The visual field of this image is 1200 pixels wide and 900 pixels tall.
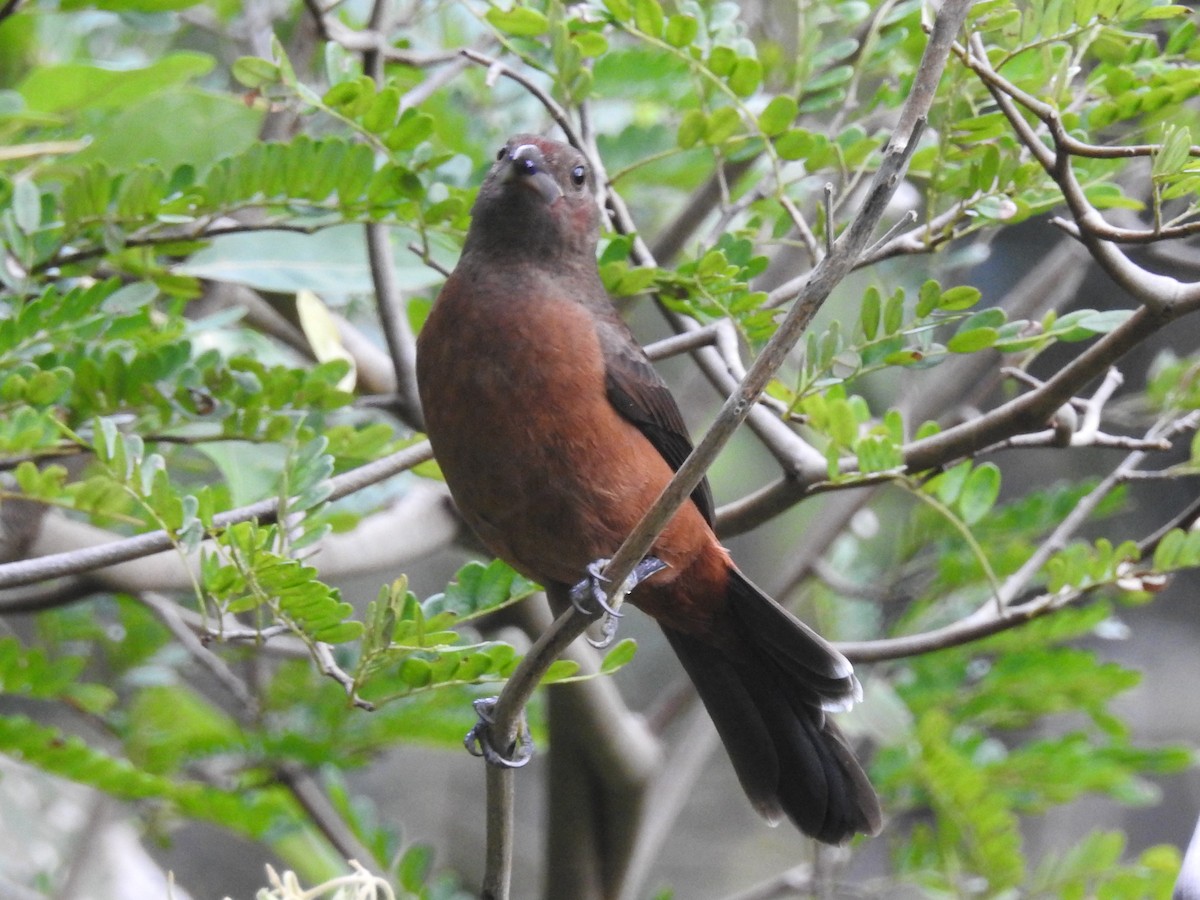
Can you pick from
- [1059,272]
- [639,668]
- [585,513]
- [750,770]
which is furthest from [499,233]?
[639,668]

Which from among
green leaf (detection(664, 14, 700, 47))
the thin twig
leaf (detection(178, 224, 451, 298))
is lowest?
the thin twig

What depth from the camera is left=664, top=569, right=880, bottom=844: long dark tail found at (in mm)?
3213

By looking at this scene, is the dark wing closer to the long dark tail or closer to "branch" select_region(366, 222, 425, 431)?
the long dark tail

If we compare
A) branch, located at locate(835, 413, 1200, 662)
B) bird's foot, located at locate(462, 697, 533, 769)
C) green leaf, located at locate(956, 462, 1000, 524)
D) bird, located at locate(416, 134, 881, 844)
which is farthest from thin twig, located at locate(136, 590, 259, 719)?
green leaf, located at locate(956, 462, 1000, 524)

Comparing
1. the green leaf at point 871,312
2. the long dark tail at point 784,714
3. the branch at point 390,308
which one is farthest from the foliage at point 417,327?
the long dark tail at point 784,714

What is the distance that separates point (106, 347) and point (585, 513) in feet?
3.91

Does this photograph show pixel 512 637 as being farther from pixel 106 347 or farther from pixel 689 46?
pixel 689 46

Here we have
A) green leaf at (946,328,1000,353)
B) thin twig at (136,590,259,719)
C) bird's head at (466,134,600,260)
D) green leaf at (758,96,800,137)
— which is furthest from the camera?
thin twig at (136,590,259,719)

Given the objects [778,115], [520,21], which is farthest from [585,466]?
[520,21]

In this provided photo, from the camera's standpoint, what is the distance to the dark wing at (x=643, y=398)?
119 inches

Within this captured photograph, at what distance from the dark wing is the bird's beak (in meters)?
0.34

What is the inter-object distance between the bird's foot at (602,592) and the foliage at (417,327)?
139mm

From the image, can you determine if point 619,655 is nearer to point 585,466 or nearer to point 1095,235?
point 585,466

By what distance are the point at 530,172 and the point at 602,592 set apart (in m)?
1.05
